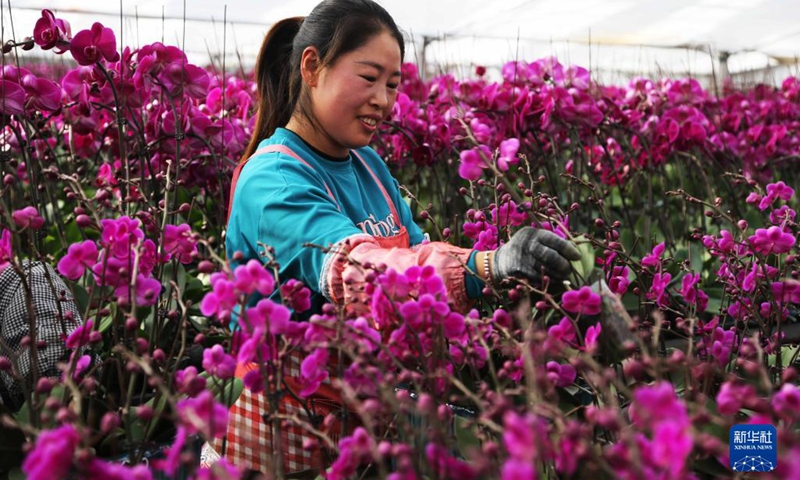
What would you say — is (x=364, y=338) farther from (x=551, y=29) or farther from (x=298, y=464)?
(x=551, y=29)

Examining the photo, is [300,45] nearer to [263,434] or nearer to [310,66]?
[310,66]

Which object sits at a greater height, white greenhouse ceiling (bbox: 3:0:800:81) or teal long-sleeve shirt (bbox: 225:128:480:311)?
white greenhouse ceiling (bbox: 3:0:800:81)

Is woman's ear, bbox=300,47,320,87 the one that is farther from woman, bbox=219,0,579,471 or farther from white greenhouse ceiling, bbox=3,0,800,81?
white greenhouse ceiling, bbox=3,0,800,81

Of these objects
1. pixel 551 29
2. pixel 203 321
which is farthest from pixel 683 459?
pixel 551 29

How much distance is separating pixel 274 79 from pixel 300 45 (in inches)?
6.0

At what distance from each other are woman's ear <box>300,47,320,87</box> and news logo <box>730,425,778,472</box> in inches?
33.8

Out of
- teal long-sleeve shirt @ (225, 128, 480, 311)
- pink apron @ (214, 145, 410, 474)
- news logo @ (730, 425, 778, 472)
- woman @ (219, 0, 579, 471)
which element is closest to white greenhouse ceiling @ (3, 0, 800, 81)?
woman @ (219, 0, 579, 471)

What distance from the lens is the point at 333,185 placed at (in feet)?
4.67

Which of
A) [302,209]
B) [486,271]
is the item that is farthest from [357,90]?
[486,271]

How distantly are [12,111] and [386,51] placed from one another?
2.14 feet

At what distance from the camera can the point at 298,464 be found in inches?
53.8

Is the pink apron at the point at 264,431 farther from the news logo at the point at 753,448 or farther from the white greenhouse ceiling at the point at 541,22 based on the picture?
the white greenhouse ceiling at the point at 541,22

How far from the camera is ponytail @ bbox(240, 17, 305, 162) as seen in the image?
1.57 m

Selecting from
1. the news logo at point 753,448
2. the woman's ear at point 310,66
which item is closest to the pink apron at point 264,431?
the woman's ear at point 310,66
